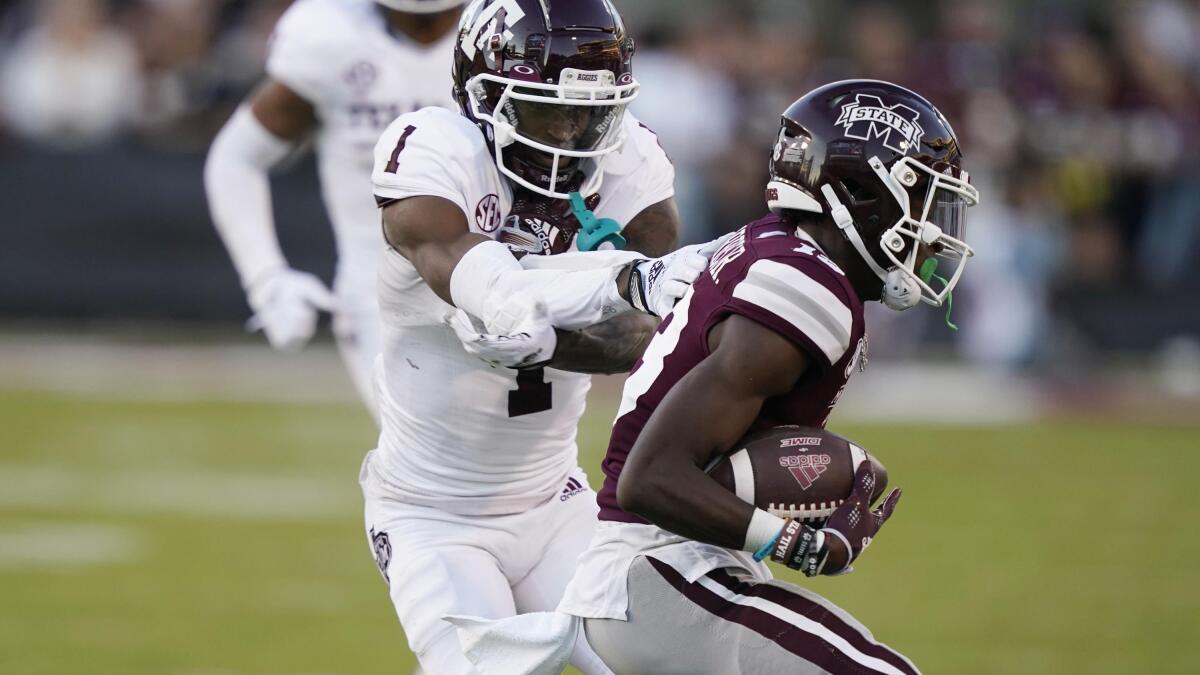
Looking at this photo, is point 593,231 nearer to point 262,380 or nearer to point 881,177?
point 881,177

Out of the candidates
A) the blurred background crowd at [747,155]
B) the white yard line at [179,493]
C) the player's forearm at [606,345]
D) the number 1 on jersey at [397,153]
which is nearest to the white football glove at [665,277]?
the player's forearm at [606,345]

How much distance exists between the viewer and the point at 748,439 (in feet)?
10.2

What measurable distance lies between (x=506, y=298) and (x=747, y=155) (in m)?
8.74

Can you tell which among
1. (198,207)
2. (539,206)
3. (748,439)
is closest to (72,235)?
(198,207)

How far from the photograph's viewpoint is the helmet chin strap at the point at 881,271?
10.5 feet

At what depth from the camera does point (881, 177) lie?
319 cm

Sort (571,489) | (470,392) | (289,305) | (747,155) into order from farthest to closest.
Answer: (747,155) → (289,305) → (571,489) → (470,392)

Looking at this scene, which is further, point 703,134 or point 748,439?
point 703,134

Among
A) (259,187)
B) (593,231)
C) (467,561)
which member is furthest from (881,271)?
(259,187)

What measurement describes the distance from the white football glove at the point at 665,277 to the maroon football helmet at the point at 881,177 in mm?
179

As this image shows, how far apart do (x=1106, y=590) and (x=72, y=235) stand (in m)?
8.14

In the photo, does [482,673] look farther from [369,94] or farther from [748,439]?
[369,94]

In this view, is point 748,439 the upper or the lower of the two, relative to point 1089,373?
upper

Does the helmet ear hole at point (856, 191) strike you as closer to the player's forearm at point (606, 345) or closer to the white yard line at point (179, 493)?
the player's forearm at point (606, 345)
